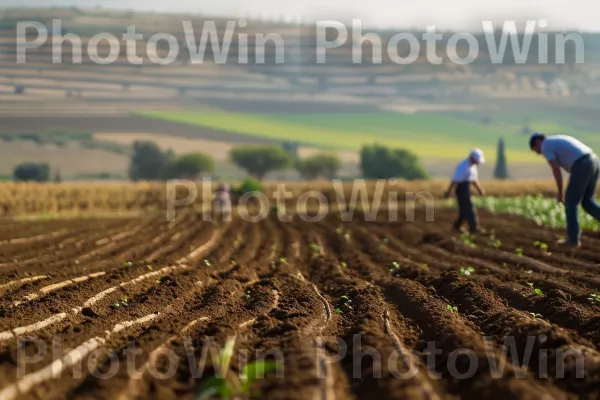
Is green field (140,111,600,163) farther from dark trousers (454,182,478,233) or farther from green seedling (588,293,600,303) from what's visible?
green seedling (588,293,600,303)

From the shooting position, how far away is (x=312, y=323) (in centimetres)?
718

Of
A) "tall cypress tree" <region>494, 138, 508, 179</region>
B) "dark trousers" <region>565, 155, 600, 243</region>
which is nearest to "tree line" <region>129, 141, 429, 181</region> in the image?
"tall cypress tree" <region>494, 138, 508, 179</region>

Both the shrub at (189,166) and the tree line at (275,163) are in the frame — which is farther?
the shrub at (189,166)

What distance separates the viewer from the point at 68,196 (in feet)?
125

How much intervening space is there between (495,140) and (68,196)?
2843 inches

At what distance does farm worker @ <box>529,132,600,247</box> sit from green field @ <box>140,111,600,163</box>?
264 ft

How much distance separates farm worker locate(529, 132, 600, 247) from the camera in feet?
40.7

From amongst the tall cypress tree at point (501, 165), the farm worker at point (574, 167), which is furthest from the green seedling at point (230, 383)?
the tall cypress tree at point (501, 165)

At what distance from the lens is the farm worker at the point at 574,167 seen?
40.7 feet

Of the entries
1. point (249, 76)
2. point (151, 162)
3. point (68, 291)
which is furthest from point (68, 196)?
point (249, 76)

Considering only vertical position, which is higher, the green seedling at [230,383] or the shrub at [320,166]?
the shrub at [320,166]

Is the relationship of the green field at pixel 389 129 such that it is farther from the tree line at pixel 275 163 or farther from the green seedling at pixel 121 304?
the green seedling at pixel 121 304

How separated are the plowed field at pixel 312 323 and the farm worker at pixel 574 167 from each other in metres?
0.76

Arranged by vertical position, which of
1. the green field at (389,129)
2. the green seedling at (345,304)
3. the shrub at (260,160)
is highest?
the green field at (389,129)
